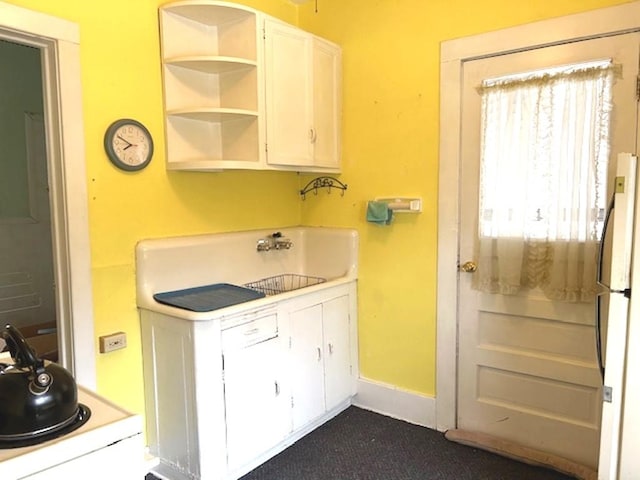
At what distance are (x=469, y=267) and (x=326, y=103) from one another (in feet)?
4.31

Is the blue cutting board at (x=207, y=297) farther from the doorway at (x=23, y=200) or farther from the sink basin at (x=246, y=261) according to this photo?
the doorway at (x=23, y=200)

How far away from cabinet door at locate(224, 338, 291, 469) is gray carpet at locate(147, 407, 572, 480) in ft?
0.52

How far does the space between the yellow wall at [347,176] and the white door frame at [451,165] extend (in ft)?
0.18

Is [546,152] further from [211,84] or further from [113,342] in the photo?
[113,342]

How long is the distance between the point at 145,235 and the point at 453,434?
2007 mm

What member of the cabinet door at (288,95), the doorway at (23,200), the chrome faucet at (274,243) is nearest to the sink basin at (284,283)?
the chrome faucet at (274,243)

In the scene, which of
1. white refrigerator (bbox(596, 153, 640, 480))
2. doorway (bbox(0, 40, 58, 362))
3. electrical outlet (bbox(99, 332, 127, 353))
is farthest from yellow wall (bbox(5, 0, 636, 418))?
doorway (bbox(0, 40, 58, 362))

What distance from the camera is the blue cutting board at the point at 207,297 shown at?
2.23m

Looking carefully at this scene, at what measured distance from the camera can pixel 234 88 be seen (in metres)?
2.59

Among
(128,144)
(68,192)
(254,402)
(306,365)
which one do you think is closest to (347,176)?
(306,365)

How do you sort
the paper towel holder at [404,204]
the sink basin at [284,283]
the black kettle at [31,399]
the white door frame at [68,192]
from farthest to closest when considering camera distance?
1. the sink basin at [284,283]
2. the paper towel holder at [404,204]
3. the white door frame at [68,192]
4. the black kettle at [31,399]

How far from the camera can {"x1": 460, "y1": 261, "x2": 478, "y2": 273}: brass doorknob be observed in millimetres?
2621

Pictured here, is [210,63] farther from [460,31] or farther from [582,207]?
[582,207]

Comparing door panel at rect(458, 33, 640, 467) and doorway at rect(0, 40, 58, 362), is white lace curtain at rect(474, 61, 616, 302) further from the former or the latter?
doorway at rect(0, 40, 58, 362)
